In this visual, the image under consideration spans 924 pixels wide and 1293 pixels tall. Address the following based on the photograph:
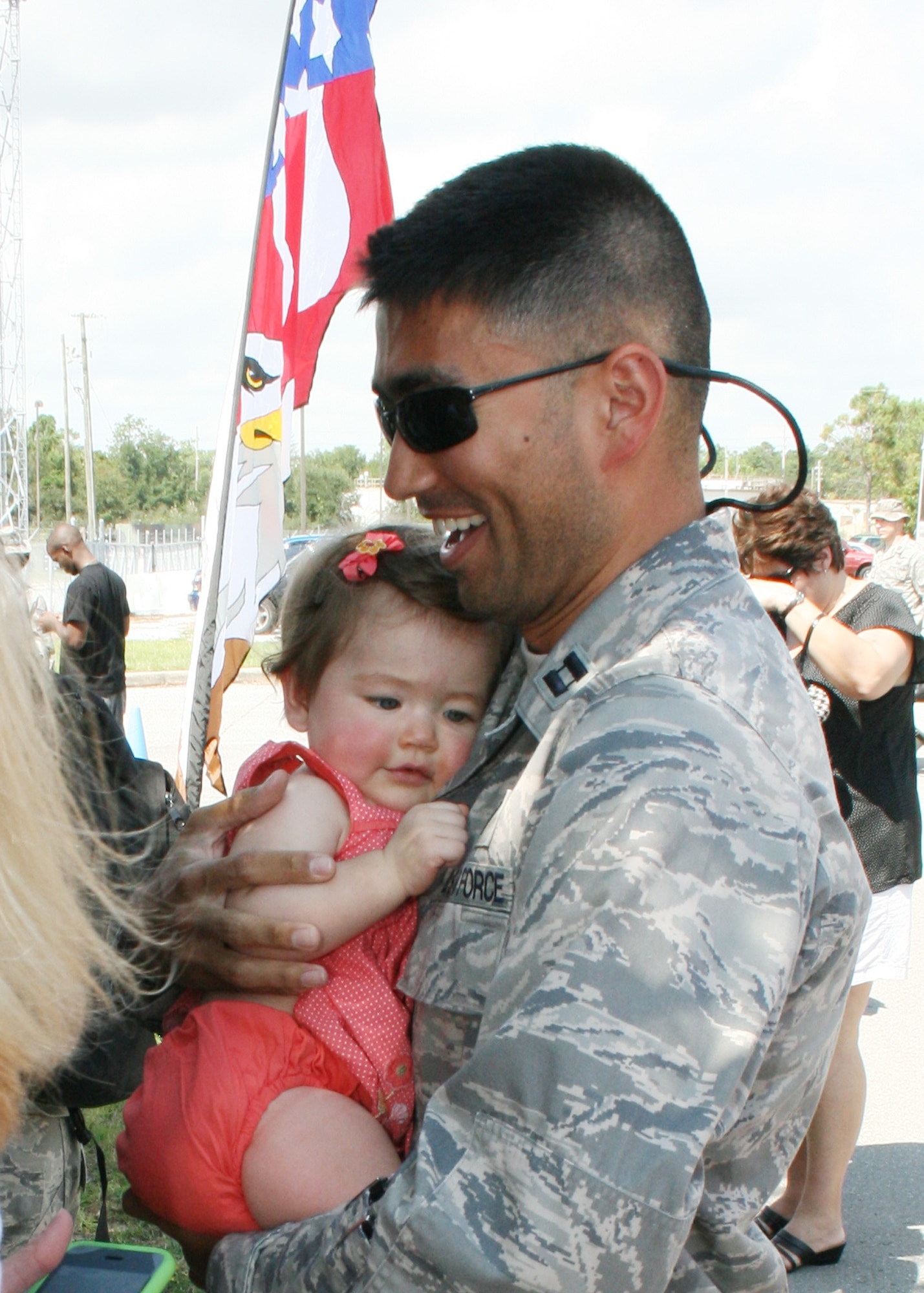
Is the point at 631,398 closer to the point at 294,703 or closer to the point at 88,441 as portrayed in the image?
the point at 294,703

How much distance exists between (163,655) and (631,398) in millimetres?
18344

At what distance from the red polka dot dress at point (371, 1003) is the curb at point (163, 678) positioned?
1429 centimetres

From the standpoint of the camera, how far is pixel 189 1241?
5.94 feet

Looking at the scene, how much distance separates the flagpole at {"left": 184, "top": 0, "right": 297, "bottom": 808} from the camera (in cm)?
394

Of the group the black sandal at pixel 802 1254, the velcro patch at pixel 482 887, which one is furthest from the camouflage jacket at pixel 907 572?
the velcro patch at pixel 482 887

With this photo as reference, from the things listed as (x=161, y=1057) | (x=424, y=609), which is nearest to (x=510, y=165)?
(x=424, y=609)

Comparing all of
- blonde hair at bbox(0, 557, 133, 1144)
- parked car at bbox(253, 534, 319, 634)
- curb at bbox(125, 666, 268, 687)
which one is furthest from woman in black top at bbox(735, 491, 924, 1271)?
curb at bbox(125, 666, 268, 687)

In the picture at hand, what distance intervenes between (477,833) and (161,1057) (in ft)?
2.16

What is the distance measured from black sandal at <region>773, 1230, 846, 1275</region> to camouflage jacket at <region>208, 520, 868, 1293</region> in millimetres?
2464

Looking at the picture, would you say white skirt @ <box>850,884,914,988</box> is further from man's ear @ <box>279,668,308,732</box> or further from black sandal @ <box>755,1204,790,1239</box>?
man's ear @ <box>279,668,308,732</box>

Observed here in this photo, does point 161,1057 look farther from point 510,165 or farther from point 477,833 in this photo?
point 510,165

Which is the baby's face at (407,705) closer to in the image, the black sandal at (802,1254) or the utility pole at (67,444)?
the black sandal at (802,1254)

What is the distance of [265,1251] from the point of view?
1561 millimetres

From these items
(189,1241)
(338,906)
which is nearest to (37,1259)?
(189,1241)
